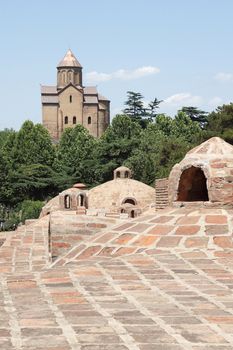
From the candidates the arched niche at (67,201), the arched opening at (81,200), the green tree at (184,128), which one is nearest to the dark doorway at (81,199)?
the arched opening at (81,200)

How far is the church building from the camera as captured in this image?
5941 centimetres

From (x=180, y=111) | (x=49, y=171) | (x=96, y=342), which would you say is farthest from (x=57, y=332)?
(x=180, y=111)

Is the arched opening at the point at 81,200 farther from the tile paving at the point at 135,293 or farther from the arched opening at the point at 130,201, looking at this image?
the tile paving at the point at 135,293

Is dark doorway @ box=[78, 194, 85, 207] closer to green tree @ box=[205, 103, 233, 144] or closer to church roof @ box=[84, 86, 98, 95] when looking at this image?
green tree @ box=[205, 103, 233, 144]

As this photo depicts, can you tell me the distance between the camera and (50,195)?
42.1 meters

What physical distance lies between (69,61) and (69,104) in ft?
15.2

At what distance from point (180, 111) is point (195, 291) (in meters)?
46.5

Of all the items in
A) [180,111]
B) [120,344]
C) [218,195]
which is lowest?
[120,344]

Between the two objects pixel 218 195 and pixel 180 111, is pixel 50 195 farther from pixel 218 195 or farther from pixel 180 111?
pixel 218 195

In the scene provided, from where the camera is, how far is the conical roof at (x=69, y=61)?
6009 centimetres

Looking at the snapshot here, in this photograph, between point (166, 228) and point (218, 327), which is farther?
point (166, 228)

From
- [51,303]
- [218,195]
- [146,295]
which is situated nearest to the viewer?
[51,303]

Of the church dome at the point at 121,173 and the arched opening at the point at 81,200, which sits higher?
the church dome at the point at 121,173

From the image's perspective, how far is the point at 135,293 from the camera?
340cm
